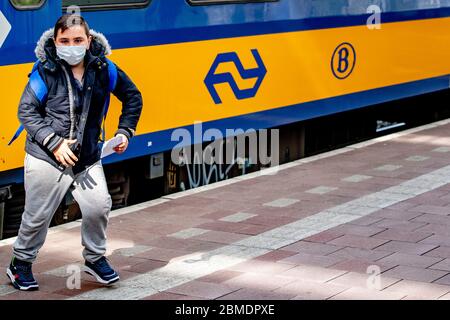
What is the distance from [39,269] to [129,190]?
2.24 meters

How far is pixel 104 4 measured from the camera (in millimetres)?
7805

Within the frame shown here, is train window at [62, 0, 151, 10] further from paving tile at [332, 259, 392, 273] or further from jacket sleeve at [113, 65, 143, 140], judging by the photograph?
paving tile at [332, 259, 392, 273]

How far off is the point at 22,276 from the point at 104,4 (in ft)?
8.18

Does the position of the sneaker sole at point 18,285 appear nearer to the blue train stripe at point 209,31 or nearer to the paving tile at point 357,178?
the blue train stripe at point 209,31

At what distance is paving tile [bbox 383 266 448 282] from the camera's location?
6238 mm

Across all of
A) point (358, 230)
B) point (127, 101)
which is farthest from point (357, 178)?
point (127, 101)

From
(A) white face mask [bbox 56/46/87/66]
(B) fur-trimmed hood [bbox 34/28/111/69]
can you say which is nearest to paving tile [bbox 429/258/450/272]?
(B) fur-trimmed hood [bbox 34/28/111/69]

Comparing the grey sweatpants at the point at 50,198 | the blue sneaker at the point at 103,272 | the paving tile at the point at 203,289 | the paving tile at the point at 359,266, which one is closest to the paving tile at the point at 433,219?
the paving tile at the point at 359,266

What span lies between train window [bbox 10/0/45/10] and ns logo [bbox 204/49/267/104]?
1927 millimetres

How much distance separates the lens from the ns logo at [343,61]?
10477 mm

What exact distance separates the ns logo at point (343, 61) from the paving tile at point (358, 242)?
3537 millimetres

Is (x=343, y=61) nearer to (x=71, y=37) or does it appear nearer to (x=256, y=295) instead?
(x=256, y=295)
